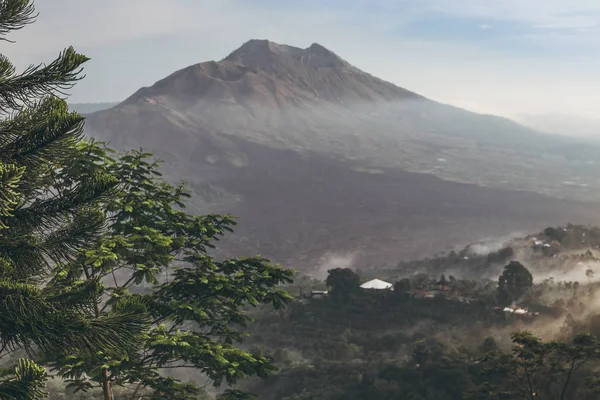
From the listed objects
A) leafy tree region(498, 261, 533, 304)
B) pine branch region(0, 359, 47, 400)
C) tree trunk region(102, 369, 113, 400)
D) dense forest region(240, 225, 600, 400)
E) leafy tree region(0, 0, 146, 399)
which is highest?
leafy tree region(0, 0, 146, 399)

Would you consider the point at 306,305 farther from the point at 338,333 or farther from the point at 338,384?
the point at 338,384

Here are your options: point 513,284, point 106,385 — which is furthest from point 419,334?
point 106,385

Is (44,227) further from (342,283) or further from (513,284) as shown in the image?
(513,284)

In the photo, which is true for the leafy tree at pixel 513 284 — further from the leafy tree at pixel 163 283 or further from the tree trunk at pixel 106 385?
the tree trunk at pixel 106 385

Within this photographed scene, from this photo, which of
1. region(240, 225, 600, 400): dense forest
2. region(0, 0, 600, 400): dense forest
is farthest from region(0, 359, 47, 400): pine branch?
region(240, 225, 600, 400): dense forest

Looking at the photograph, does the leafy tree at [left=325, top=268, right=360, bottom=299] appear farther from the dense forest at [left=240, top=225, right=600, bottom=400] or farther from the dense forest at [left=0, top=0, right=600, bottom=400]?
the dense forest at [left=0, top=0, right=600, bottom=400]

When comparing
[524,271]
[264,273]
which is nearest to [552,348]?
[264,273]

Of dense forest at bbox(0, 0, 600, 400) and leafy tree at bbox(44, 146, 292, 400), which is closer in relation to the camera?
dense forest at bbox(0, 0, 600, 400)
